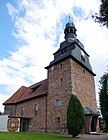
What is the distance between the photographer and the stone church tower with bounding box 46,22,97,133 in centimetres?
2648

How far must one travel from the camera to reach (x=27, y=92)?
37.8m

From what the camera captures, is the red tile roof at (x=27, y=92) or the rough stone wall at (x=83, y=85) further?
the red tile roof at (x=27, y=92)

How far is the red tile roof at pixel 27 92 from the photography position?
109 ft

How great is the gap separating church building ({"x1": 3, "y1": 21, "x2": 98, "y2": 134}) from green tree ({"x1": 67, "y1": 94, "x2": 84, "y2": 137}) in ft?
15.7

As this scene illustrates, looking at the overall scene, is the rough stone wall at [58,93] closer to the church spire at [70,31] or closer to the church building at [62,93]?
the church building at [62,93]

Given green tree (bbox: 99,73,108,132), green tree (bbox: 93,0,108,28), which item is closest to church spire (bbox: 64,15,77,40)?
green tree (bbox: 99,73,108,132)

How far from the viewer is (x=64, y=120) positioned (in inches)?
1009

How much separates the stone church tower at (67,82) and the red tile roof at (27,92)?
3.60m

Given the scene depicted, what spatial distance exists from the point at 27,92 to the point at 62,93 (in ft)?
39.9

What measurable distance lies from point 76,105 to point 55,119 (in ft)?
22.8

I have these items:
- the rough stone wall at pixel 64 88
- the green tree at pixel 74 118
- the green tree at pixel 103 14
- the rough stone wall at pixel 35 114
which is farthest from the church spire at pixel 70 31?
the green tree at pixel 103 14

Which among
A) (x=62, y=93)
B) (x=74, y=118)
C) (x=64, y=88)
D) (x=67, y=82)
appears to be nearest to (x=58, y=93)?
(x=62, y=93)

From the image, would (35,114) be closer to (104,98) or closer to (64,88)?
(64,88)

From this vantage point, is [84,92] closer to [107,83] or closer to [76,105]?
[76,105]
